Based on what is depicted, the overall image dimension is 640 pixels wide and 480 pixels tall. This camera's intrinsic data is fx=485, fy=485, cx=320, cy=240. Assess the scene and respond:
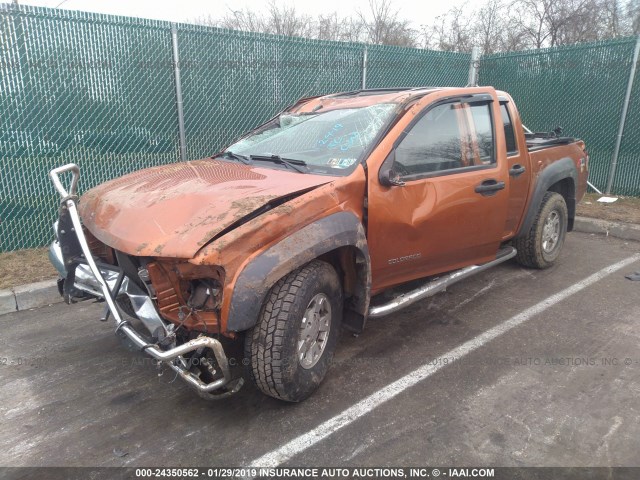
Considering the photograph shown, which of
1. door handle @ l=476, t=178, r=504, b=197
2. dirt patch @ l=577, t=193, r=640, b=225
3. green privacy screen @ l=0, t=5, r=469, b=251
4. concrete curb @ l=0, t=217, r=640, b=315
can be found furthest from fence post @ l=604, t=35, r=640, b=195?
concrete curb @ l=0, t=217, r=640, b=315

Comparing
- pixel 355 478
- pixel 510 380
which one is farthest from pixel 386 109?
Answer: pixel 355 478

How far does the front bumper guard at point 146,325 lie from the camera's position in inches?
94.3

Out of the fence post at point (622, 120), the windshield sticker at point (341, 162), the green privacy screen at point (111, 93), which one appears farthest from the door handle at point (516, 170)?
the fence post at point (622, 120)

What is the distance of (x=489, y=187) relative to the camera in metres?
3.85

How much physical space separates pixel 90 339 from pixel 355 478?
8.39 feet

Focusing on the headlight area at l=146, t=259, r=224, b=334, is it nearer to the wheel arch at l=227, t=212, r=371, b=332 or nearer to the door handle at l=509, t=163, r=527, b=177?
the wheel arch at l=227, t=212, r=371, b=332

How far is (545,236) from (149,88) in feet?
16.5

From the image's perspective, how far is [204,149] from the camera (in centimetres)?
668

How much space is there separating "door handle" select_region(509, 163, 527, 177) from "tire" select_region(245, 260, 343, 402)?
7.04 ft

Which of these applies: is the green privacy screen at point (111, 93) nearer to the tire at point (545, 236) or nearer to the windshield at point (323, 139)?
the windshield at point (323, 139)

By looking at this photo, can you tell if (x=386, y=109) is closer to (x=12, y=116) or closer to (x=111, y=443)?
(x=111, y=443)

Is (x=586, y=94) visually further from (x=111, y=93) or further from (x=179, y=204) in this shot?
(x=179, y=204)

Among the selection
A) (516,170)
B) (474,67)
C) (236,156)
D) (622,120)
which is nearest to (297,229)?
(236,156)

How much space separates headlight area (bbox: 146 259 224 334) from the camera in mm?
2492
